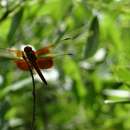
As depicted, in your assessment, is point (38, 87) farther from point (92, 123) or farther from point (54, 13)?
point (54, 13)

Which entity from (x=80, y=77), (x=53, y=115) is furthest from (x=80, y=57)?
(x=53, y=115)

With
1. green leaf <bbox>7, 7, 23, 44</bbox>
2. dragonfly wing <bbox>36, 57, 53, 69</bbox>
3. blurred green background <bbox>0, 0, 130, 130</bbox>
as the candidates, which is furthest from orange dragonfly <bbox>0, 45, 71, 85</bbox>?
green leaf <bbox>7, 7, 23, 44</bbox>

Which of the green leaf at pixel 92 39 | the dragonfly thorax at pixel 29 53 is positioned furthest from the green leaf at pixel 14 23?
the dragonfly thorax at pixel 29 53

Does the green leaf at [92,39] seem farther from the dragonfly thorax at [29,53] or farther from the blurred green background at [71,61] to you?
the dragonfly thorax at [29,53]

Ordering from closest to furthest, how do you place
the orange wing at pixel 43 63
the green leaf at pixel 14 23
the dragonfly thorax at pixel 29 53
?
the dragonfly thorax at pixel 29 53
the orange wing at pixel 43 63
the green leaf at pixel 14 23

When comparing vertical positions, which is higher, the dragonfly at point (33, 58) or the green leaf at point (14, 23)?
the dragonfly at point (33, 58)

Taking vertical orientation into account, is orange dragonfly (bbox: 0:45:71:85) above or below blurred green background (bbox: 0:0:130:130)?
above

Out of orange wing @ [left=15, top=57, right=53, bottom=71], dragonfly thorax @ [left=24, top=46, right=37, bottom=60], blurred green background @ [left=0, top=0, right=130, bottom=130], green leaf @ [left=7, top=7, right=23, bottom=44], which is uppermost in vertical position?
dragonfly thorax @ [left=24, top=46, right=37, bottom=60]

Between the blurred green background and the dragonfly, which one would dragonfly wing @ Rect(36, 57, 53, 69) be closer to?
the dragonfly

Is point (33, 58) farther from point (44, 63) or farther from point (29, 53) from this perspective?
point (44, 63)
